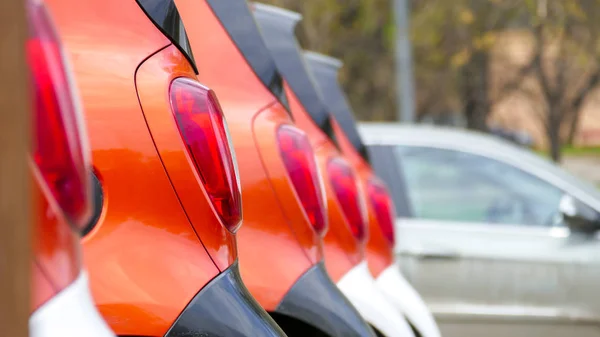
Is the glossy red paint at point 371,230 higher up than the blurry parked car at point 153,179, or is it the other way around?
the blurry parked car at point 153,179

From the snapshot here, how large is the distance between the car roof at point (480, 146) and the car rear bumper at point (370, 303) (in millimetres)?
2620

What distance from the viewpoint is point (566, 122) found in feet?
66.3

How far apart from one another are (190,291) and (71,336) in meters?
0.52

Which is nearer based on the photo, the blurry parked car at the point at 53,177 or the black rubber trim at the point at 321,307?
the blurry parked car at the point at 53,177

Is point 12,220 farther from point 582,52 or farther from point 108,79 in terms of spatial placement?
point 582,52

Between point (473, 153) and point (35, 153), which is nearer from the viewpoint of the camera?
point (35, 153)

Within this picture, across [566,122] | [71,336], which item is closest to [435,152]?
[71,336]

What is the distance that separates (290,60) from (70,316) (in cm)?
212

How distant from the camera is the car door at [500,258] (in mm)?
5879

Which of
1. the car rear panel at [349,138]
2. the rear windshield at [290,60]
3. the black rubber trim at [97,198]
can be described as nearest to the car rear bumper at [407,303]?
the car rear panel at [349,138]

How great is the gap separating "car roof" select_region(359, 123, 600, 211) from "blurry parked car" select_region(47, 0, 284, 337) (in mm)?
3956

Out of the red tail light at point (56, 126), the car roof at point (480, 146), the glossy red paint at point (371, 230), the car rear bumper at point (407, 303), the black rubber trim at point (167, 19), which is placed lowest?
the car roof at point (480, 146)

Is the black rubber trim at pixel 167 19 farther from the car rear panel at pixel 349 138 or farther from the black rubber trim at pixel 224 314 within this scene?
the car rear panel at pixel 349 138

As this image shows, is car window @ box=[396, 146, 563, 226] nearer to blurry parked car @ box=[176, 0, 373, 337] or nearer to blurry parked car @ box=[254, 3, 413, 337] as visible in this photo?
blurry parked car @ box=[254, 3, 413, 337]
